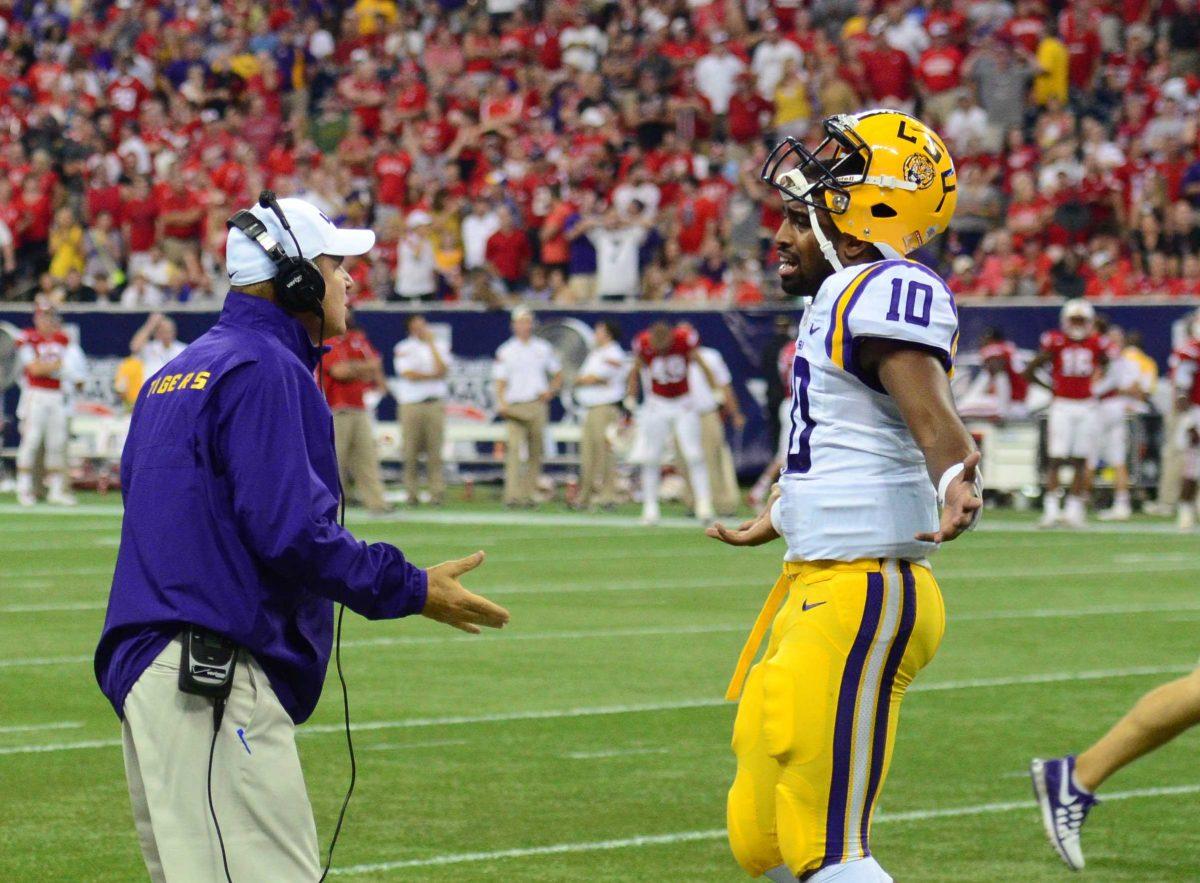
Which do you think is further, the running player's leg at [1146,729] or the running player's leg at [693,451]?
the running player's leg at [693,451]

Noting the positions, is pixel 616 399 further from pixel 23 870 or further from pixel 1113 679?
pixel 23 870

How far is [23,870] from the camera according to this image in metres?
5.91

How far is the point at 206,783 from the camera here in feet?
12.1

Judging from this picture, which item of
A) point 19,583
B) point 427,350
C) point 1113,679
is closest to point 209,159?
point 427,350

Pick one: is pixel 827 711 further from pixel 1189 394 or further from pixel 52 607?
pixel 1189 394

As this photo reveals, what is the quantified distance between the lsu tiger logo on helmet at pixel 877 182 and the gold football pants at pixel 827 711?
68 cm

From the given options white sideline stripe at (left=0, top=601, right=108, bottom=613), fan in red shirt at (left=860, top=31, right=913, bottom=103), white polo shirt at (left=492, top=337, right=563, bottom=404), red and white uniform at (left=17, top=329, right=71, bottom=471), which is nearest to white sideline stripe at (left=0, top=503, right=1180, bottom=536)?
red and white uniform at (left=17, top=329, right=71, bottom=471)

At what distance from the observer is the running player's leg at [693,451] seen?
1905cm

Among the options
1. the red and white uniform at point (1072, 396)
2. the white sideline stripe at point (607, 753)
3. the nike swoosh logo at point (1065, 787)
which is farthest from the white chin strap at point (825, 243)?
the red and white uniform at point (1072, 396)

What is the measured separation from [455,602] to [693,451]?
15.2 m

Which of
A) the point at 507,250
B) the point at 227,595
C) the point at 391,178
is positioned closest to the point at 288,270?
the point at 227,595

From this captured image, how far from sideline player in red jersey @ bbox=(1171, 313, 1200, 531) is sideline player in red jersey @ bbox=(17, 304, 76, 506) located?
34.7 ft

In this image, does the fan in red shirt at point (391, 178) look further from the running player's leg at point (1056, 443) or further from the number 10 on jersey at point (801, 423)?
the number 10 on jersey at point (801, 423)

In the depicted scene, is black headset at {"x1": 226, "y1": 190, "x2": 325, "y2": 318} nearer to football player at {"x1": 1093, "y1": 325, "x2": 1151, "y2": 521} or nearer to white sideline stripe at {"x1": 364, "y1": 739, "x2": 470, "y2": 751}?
white sideline stripe at {"x1": 364, "y1": 739, "x2": 470, "y2": 751}
